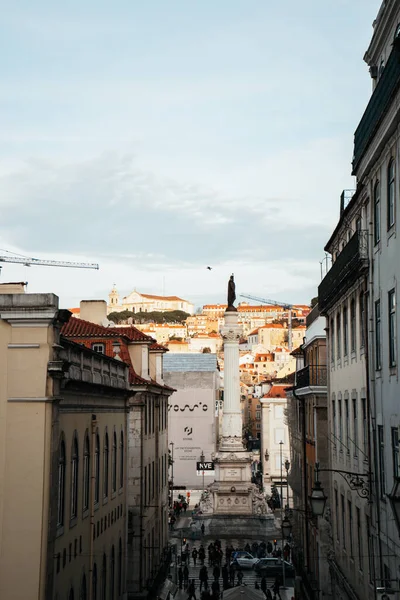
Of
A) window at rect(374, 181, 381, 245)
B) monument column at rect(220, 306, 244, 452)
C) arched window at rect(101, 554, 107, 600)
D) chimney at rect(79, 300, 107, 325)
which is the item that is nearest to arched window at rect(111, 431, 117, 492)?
arched window at rect(101, 554, 107, 600)

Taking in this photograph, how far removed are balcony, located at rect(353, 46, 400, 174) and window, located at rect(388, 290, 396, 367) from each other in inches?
127

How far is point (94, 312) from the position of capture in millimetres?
40438

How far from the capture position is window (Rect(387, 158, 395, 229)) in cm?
1606

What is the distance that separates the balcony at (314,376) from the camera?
3148 centimetres

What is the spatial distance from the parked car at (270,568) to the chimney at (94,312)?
665 inches

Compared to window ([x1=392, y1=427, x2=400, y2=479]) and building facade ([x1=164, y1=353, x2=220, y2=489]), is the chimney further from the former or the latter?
building facade ([x1=164, y1=353, x2=220, y2=489])

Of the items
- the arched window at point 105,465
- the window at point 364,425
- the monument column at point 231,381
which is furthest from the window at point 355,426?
the monument column at point 231,381

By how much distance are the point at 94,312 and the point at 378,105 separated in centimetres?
2623

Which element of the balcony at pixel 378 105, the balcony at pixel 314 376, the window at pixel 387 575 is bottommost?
the window at pixel 387 575

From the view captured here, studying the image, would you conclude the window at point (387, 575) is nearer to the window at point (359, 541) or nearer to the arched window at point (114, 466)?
the window at point (359, 541)

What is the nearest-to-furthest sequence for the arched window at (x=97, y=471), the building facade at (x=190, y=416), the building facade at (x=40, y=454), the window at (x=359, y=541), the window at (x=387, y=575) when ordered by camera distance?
the window at (x=387, y=575), the building facade at (x=40, y=454), the window at (x=359, y=541), the arched window at (x=97, y=471), the building facade at (x=190, y=416)

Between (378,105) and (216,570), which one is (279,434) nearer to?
(216,570)

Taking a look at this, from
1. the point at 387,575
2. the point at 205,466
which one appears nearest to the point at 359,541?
the point at 387,575

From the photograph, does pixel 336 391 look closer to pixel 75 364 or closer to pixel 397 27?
pixel 75 364
